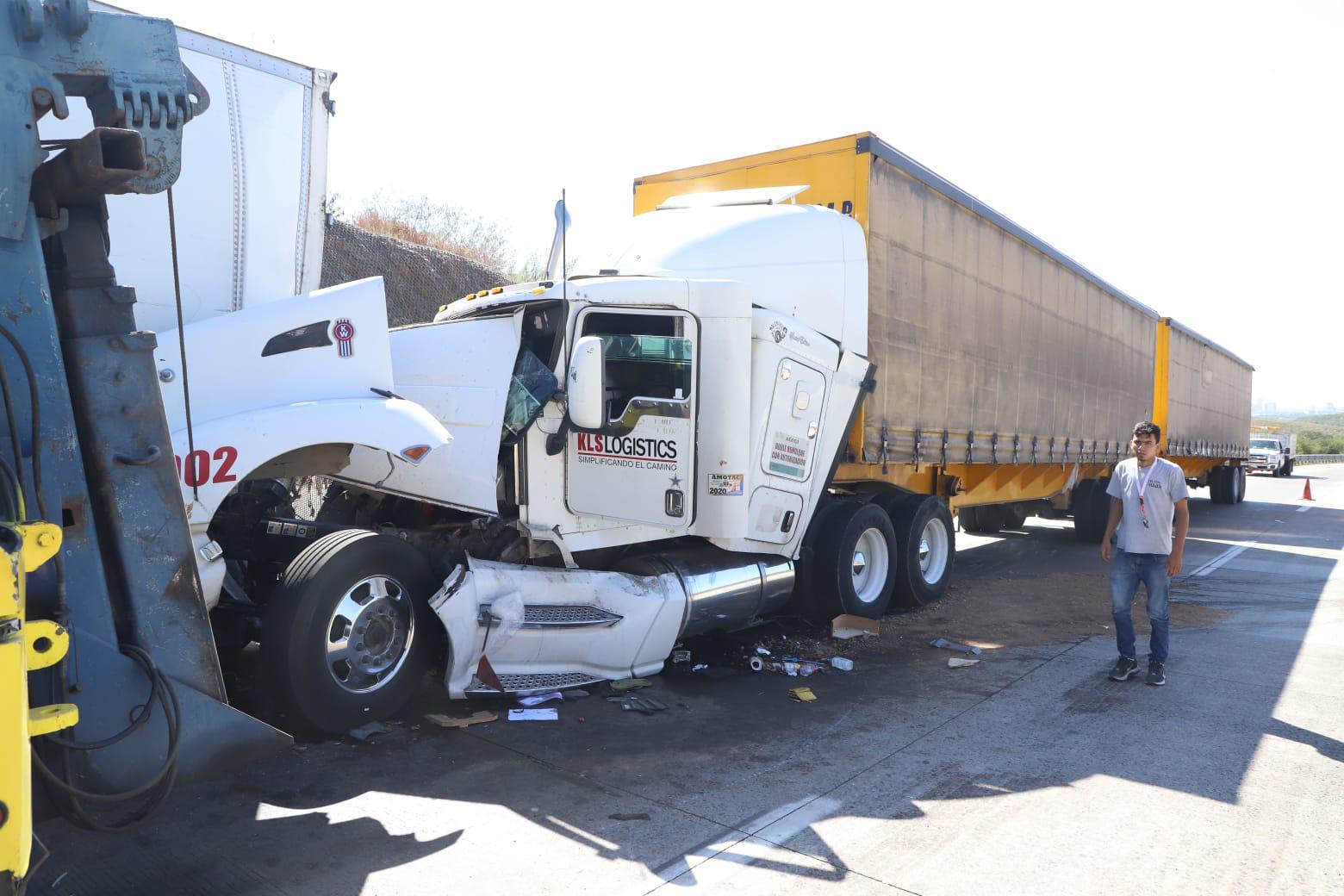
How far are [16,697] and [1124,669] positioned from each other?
6.11 meters

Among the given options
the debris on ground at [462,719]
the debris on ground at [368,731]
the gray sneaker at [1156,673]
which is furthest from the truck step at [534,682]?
the gray sneaker at [1156,673]

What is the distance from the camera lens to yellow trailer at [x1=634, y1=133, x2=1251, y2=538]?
7891mm

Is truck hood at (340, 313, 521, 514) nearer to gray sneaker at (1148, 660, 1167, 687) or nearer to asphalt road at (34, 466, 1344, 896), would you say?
asphalt road at (34, 466, 1344, 896)

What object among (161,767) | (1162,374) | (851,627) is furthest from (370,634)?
(1162,374)

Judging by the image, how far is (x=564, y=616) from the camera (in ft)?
18.2

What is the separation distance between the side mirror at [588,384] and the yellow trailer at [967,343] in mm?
2860

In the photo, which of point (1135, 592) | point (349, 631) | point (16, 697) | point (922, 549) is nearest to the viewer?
point (16, 697)

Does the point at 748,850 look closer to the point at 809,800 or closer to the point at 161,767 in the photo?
the point at 809,800

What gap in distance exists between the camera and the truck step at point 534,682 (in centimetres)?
525

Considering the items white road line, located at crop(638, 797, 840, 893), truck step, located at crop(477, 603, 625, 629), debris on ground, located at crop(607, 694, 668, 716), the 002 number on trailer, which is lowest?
white road line, located at crop(638, 797, 840, 893)

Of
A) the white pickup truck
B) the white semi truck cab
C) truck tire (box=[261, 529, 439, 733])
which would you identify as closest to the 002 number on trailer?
the white semi truck cab

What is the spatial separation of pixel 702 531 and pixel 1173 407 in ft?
48.1

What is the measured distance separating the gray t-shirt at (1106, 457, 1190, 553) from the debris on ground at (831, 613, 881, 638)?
1.98 m

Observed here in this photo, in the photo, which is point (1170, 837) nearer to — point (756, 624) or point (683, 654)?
point (683, 654)
